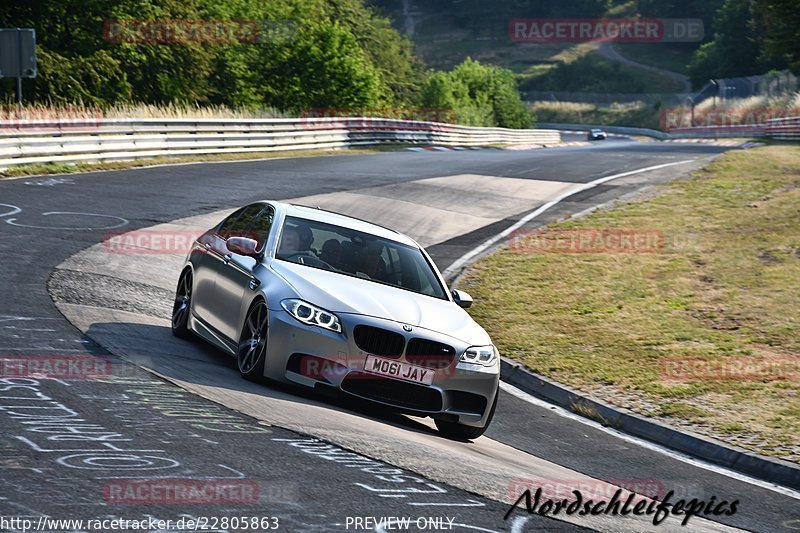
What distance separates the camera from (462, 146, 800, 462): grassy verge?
10.7 meters

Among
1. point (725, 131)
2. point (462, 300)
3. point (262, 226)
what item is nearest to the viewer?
point (462, 300)

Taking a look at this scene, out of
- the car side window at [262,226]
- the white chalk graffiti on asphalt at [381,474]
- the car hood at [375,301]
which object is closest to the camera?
the white chalk graffiti on asphalt at [381,474]

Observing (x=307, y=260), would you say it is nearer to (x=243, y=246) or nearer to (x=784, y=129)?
(x=243, y=246)

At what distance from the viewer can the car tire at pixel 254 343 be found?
8.43 m

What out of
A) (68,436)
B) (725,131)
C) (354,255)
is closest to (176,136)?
(354,255)

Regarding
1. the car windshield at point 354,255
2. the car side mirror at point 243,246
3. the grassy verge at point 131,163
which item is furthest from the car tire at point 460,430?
the grassy verge at point 131,163

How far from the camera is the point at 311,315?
8.28m

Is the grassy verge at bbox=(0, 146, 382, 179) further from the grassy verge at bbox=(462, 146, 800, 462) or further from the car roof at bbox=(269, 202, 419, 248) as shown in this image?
the car roof at bbox=(269, 202, 419, 248)

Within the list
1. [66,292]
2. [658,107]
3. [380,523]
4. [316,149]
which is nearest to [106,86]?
[316,149]

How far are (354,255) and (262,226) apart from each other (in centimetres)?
98

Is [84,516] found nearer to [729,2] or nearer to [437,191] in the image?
[437,191]

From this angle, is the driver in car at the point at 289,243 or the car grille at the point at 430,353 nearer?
the car grille at the point at 430,353

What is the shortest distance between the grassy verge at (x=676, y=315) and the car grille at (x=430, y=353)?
2894mm

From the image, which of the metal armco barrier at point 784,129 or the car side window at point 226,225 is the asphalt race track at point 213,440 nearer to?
the car side window at point 226,225
